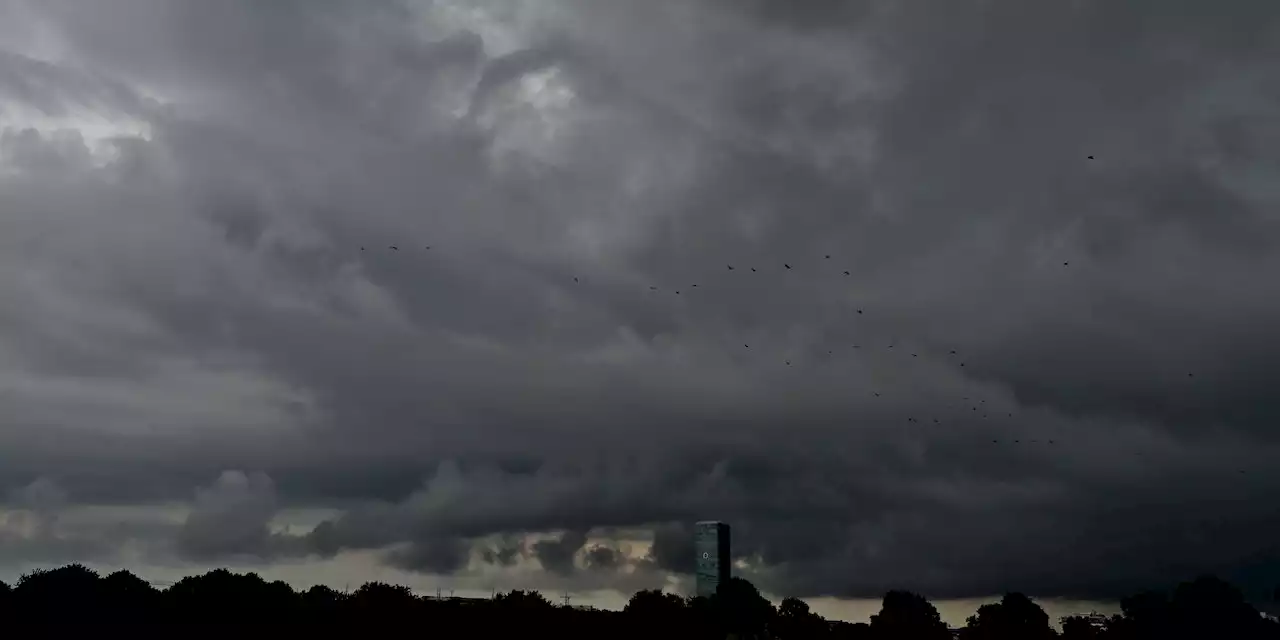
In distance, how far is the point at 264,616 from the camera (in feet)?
532

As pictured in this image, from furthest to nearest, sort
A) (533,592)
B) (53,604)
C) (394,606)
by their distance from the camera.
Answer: (533,592) → (394,606) → (53,604)

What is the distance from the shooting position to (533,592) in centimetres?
19238

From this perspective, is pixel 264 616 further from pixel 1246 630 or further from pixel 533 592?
pixel 1246 630

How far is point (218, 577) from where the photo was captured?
165 m

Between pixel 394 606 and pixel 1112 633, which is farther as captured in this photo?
pixel 1112 633

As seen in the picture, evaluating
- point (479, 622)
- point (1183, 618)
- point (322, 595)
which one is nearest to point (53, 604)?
point (322, 595)

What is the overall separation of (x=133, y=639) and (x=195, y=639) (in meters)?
7.50

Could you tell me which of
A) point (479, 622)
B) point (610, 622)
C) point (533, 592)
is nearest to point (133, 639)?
point (479, 622)

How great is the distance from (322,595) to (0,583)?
45.4 m

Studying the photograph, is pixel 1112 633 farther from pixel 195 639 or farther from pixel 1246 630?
pixel 195 639

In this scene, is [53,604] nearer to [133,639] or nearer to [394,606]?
[133,639]

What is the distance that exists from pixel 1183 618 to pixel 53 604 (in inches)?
6833

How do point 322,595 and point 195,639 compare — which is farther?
point 322,595

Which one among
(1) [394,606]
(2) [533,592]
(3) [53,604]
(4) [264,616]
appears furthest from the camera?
(2) [533,592]
